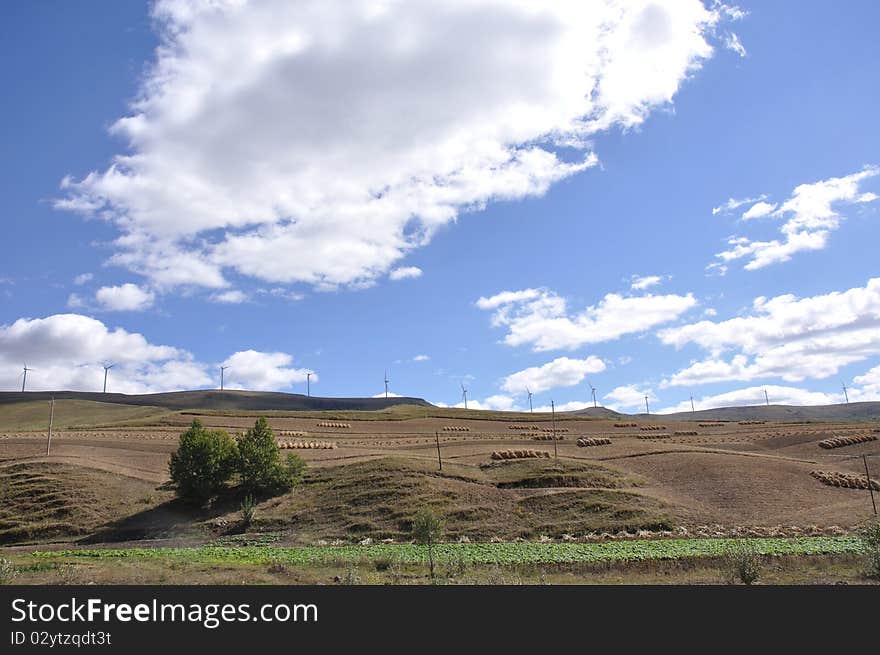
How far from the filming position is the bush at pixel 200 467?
59.8 meters

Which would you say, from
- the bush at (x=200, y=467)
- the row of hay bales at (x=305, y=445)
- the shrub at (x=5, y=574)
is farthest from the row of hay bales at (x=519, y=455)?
the shrub at (x=5, y=574)

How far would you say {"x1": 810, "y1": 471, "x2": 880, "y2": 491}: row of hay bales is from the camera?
6469 centimetres

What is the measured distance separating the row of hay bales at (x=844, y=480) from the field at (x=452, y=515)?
94cm

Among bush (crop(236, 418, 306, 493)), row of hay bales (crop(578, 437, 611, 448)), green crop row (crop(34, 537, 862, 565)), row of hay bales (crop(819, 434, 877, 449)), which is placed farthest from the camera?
row of hay bales (crop(578, 437, 611, 448))

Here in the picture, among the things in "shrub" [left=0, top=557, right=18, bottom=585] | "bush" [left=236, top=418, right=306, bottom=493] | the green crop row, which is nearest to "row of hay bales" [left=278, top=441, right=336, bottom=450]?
"bush" [left=236, top=418, right=306, bottom=493]

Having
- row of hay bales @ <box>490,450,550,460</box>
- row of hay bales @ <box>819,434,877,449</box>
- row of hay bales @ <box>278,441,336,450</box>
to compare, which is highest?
row of hay bales @ <box>278,441,336,450</box>

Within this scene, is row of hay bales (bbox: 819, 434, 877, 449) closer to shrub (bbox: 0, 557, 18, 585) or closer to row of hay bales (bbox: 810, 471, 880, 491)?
row of hay bales (bbox: 810, 471, 880, 491)

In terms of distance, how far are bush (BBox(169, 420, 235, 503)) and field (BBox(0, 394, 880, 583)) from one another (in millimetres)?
1509

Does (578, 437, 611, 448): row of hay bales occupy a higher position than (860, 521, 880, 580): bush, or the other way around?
(578, 437, 611, 448): row of hay bales

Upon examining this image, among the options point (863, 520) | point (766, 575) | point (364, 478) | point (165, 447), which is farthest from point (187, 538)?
point (863, 520)

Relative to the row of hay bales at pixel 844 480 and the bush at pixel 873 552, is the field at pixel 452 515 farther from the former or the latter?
the bush at pixel 873 552

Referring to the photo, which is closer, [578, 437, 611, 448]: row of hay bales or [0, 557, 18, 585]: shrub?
[0, 557, 18, 585]: shrub

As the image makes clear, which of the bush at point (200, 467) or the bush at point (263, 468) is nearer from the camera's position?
the bush at point (200, 467)
